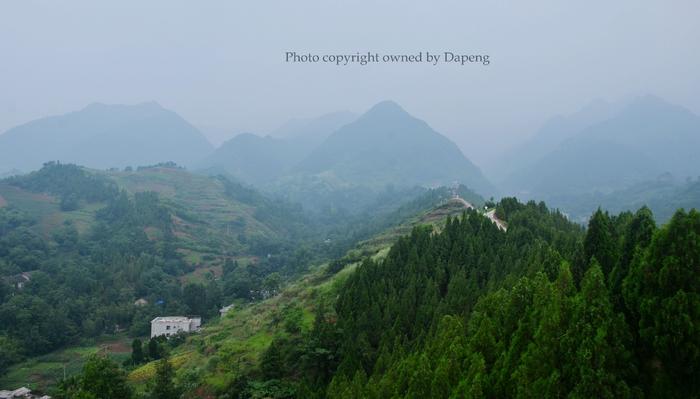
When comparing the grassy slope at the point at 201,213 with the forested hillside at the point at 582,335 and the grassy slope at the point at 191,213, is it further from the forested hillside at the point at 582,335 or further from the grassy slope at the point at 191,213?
the forested hillside at the point at 582,335

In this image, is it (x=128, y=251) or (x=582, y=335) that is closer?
(x=582, y=335)

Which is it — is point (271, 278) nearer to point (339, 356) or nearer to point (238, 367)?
point (238, 367)

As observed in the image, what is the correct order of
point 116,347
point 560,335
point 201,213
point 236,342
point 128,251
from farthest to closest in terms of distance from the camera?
point 201,213 < point 128,251 < point 116,347 < point 236,342 < point 560,335

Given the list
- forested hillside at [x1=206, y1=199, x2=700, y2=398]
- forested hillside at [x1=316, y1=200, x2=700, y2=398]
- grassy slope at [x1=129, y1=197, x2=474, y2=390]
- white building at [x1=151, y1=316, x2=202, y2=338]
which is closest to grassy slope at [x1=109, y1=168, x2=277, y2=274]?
white building at [x1=151, y1=316, x2=202, y2=338]

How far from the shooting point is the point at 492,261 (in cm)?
2606

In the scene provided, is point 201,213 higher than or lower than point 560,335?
lower

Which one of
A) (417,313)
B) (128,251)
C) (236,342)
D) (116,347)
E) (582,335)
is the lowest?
(116,347)

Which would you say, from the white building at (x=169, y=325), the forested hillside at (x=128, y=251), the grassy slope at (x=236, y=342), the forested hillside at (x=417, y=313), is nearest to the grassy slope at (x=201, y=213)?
the forested hillside at (x=128, y=251)

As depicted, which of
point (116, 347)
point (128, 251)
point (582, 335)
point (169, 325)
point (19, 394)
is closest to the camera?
point (582, 335)

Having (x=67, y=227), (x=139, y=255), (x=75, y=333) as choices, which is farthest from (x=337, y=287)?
(x=67, y=227)

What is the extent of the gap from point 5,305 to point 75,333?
22.6 feet

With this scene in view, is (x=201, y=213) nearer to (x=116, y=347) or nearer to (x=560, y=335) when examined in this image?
(x=116, y=347)

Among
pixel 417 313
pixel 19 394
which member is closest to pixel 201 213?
pixel 19 394

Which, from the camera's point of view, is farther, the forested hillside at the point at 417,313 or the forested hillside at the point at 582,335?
the forested hillside at the point at 417,313
